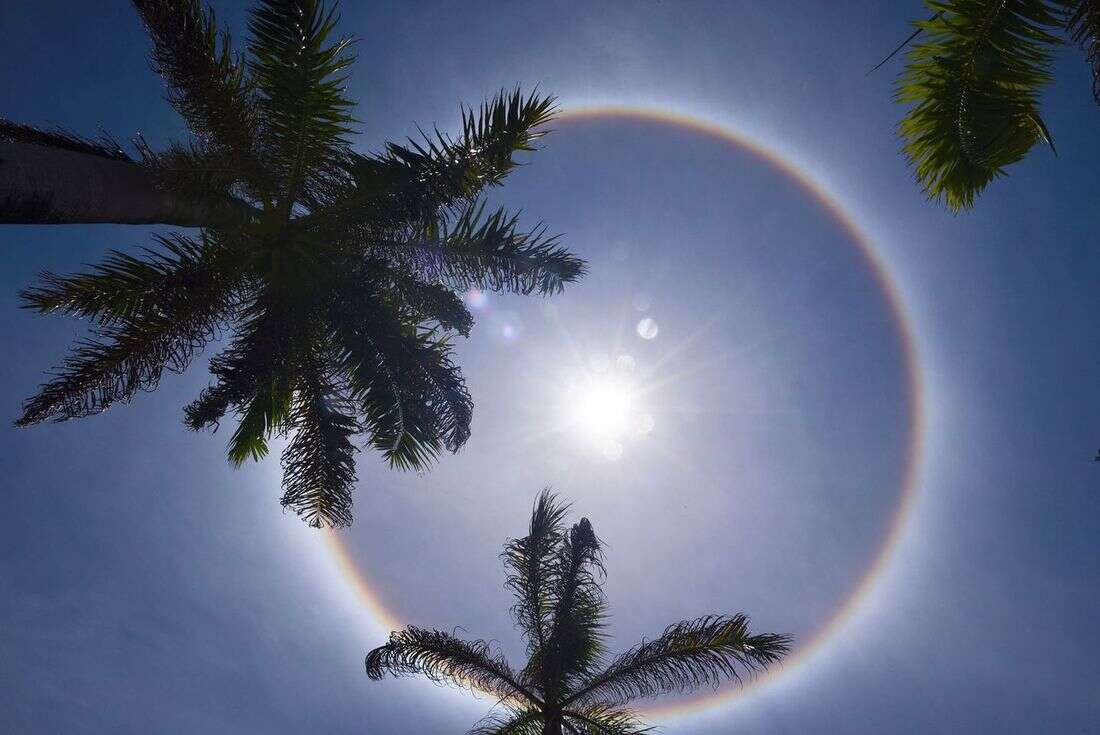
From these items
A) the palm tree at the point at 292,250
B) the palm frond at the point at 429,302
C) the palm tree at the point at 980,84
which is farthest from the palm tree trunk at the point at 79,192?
the palm tree at the point at 980,84

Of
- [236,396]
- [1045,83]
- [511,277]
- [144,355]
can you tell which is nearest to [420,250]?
[511,277]

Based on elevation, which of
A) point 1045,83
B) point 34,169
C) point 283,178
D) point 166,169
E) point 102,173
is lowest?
point 34,169

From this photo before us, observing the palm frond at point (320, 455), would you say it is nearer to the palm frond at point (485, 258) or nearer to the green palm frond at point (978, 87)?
the palm frond at point (485, 258)

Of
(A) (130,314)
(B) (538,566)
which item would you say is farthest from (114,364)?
(B) (538,566)

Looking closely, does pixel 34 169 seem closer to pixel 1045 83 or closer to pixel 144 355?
pixel 144 355

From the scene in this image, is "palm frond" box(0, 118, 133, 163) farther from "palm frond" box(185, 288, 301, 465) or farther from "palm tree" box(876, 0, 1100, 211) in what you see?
"palm tree" box(876, 0, 1100, 211)

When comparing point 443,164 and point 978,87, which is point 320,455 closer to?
point 443,164
